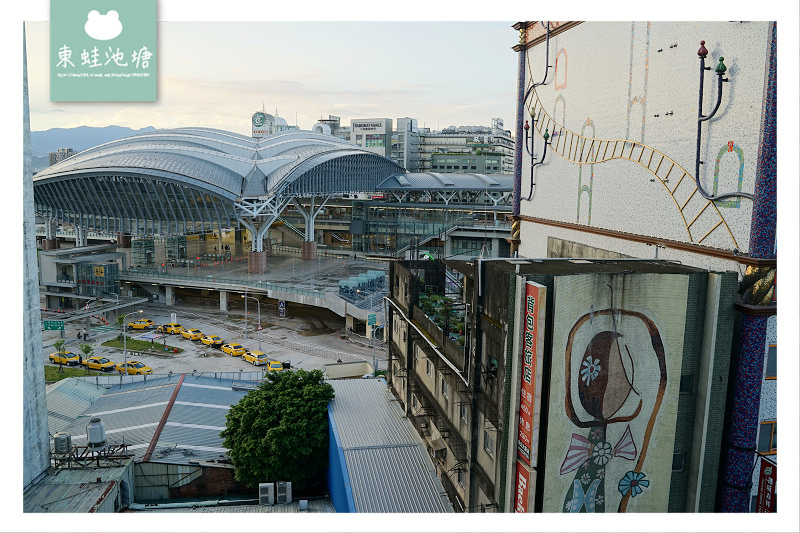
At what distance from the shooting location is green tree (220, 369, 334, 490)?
2153 centimetres

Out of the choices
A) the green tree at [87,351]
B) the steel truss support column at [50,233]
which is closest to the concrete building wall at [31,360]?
the green tree at [87,351]

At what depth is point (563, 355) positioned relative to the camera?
1274 centimetres

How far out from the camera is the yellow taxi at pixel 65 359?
124 ft

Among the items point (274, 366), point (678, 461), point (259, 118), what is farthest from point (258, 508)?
point (259, 118)

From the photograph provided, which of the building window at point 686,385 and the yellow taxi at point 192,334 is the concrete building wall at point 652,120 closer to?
the building window at point 686,385

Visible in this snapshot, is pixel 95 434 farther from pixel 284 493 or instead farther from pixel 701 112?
pixel 701 112

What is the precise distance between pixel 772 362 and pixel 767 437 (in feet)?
5.91

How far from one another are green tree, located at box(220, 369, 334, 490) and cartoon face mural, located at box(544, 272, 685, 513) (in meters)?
11.2

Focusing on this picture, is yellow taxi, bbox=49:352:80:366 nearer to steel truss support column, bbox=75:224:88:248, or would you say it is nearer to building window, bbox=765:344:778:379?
steel truss support column, bbox=75:224:88:248

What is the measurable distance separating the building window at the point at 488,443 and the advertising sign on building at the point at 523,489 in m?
1.37

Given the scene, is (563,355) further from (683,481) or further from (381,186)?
(381,186)

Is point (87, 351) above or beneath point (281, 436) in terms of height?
beneath

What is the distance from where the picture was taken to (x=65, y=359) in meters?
37.8

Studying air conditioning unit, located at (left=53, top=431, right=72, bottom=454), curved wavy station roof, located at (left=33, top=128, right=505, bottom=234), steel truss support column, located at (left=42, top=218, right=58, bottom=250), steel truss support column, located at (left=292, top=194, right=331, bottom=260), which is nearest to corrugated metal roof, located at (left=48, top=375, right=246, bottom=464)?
air conditioning unit, located at (left=53, top=431, right=72, bottom=454)
